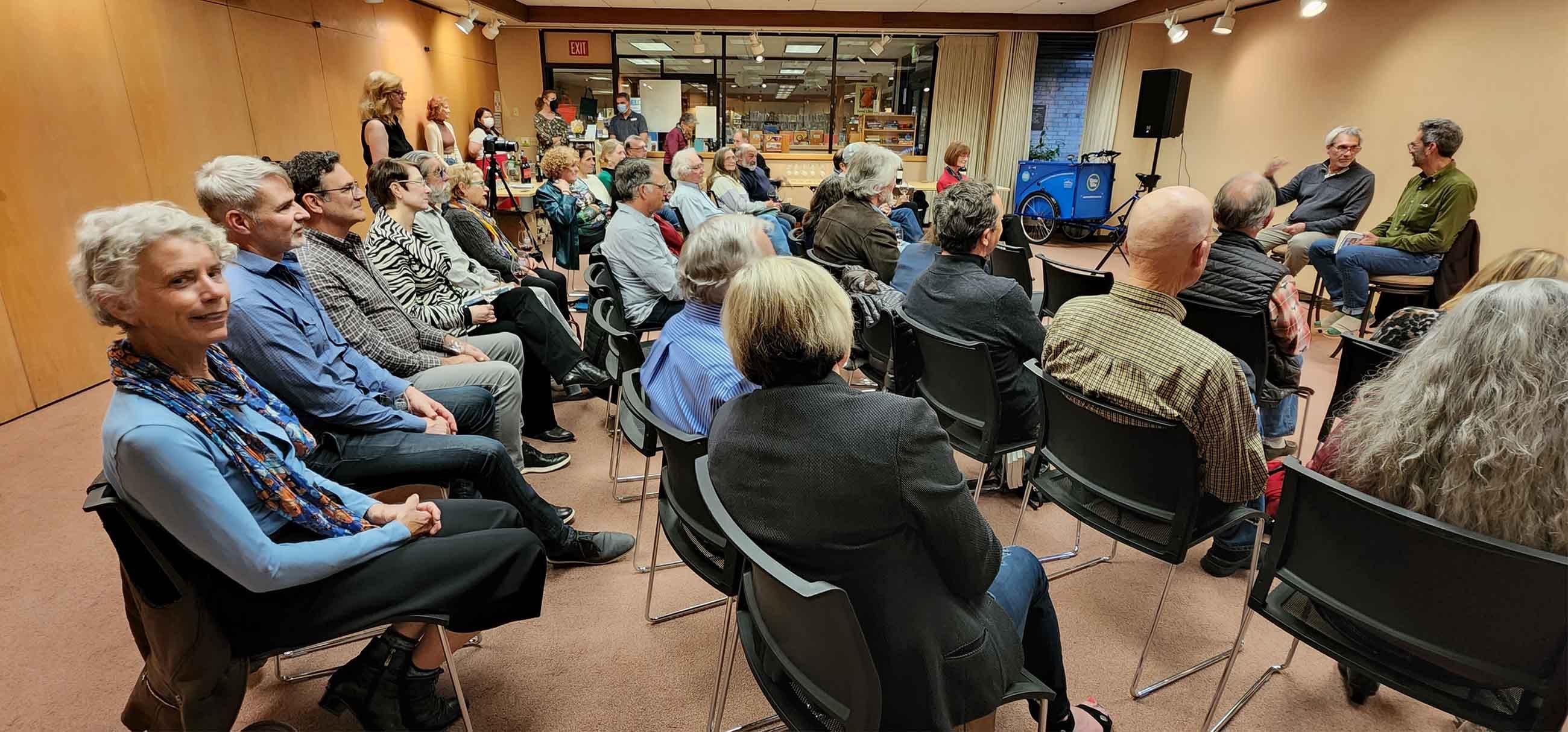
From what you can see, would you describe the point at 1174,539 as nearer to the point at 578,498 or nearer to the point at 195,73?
the point at 578,498

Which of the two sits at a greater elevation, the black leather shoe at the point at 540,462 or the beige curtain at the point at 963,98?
the beige curtain at the point at 963,98

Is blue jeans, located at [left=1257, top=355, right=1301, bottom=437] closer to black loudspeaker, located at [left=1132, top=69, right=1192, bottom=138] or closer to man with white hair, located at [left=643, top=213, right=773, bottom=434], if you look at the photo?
man with white hair, located at [left=643, top=213, right=773, bottom=434]

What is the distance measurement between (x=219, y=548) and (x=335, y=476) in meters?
0.71

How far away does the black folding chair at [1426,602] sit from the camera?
1.12 metres

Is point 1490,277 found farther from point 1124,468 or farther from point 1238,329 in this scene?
point 1124,468

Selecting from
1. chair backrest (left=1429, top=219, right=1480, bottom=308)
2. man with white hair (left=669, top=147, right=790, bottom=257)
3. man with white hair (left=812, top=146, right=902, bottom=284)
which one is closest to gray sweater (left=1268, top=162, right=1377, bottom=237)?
chair backrest (left=1429, top=219, right=1480, bottom=308)

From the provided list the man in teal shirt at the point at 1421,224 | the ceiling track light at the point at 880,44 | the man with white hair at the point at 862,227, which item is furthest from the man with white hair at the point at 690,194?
the ceiling track light at the point at 880,44

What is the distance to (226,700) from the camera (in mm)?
1328

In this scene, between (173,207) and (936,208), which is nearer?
(173,207)

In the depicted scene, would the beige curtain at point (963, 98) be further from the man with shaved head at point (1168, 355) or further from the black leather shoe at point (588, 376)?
the man with shaved head at point (1168, 355)

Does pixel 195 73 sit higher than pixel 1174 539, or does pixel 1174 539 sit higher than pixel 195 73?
pixel 195 73

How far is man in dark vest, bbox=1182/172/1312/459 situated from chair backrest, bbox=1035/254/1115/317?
53cm

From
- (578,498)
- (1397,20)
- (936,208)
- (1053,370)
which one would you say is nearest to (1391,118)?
(1397,20)

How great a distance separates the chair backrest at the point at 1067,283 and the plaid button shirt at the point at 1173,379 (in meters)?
1.45
